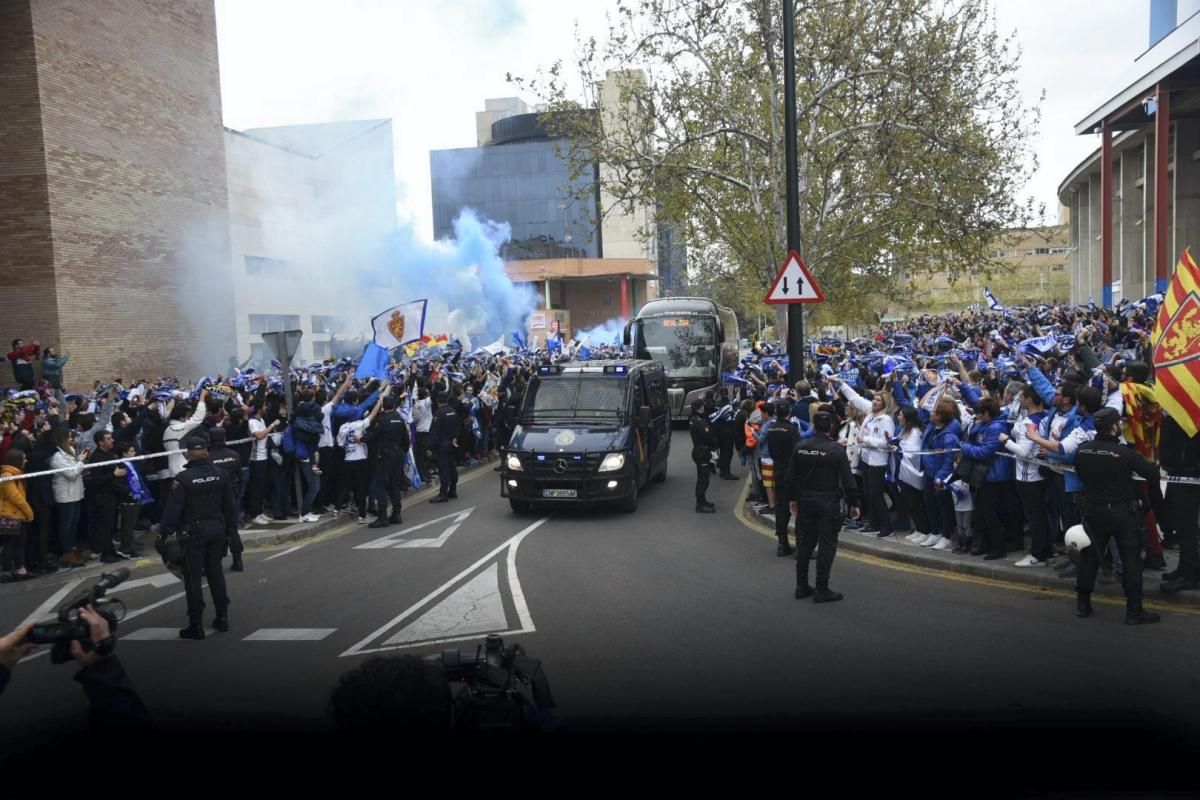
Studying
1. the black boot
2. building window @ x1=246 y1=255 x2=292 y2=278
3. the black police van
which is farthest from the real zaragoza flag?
building window @ x1=246 y1=255 x2=292 y2=278

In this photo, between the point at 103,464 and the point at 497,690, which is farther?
the point at 103,464

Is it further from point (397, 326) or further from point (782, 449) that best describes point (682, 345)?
point (782, 449)

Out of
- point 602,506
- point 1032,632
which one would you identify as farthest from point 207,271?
point 1032,632

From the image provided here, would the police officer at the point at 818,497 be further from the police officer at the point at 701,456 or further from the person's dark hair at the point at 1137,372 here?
the police officer at the point at 701,456

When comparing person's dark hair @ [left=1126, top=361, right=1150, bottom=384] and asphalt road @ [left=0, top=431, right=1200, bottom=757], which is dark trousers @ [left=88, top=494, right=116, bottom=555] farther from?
person's dark hair @ [left=1126, top=361, right=1150, bottom=384]

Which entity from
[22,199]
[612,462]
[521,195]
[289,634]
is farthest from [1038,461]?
[521,195]

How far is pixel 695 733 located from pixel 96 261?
25835mm

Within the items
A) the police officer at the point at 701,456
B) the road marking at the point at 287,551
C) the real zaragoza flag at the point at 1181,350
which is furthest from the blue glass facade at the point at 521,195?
the real zaragoza flag at the point at 1181,350

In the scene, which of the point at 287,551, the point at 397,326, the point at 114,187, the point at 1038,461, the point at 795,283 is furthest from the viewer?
the point at 114,187

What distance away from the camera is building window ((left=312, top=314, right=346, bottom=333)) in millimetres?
40438

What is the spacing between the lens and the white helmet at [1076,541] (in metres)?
7.53

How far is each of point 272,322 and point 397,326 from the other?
69.7 ft

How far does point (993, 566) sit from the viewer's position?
9195 millimetres

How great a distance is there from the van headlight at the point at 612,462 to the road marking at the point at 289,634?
5.72 meters
